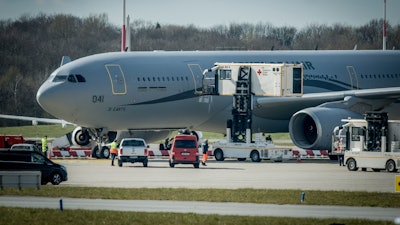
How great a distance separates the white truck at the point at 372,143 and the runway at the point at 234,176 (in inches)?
25.5

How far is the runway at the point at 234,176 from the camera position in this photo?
43.6 m

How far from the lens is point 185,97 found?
199 ft

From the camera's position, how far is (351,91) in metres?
60.7

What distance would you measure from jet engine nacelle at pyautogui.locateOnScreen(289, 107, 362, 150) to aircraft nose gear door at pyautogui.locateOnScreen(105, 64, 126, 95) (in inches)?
351

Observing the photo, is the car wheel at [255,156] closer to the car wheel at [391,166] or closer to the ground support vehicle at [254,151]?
the ground support vehicle at [254,151]

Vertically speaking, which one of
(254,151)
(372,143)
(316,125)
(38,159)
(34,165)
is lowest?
(254,151)

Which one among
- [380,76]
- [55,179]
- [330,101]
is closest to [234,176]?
[55,179]

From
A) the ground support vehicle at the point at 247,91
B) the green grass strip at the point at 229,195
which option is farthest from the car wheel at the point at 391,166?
the green grass strip at the point at 229,195

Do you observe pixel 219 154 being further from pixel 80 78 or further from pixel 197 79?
pixel 80 78

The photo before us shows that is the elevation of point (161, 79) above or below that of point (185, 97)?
above

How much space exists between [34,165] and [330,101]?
22.4 meters

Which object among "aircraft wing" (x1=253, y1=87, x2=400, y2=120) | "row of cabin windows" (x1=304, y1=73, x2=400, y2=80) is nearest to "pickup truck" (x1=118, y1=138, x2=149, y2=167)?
"aircraft wing" (x1=253, y1=87, x2=400, y2=120)

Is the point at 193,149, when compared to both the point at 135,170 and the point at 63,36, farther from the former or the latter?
the point at 63,36

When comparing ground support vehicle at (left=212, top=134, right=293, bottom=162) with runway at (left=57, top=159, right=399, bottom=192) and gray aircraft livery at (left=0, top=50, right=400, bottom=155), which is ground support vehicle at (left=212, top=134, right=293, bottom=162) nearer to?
runway at (left=57, top=159, right=399, bottom=192)
